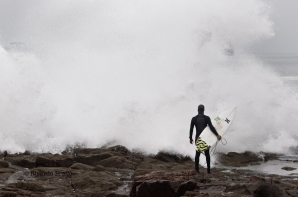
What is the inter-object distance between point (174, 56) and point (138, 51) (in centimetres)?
306

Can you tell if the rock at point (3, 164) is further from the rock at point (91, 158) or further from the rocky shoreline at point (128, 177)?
the rock at point (91, 158)

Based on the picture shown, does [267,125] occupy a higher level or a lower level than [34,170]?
higher

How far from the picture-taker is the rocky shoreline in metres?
9.30

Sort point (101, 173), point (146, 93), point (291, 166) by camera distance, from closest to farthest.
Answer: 1. point (101, 173)
2. point (291, 166)
3. point (146, 93)

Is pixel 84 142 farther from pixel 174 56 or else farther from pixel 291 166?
pixel 291 166

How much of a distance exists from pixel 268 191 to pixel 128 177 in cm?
451

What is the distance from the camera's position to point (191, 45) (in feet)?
66.8

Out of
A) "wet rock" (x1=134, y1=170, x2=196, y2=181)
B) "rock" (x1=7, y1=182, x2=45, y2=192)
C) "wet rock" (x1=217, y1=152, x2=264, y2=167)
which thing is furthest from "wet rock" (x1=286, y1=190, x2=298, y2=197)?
"wet rock" (x1=217, y1=152, x2=264, y2=167)

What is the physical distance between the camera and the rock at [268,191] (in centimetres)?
865

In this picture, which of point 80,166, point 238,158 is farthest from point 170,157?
point 80,166

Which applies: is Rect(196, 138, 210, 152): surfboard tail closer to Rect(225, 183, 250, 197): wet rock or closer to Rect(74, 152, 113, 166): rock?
Rect(225, 183, 250, 197): wet rock

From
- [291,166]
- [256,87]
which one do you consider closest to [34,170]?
[291,166]

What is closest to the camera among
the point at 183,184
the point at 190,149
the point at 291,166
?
the point at 183,184

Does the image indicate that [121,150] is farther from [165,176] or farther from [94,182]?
[165,176]
